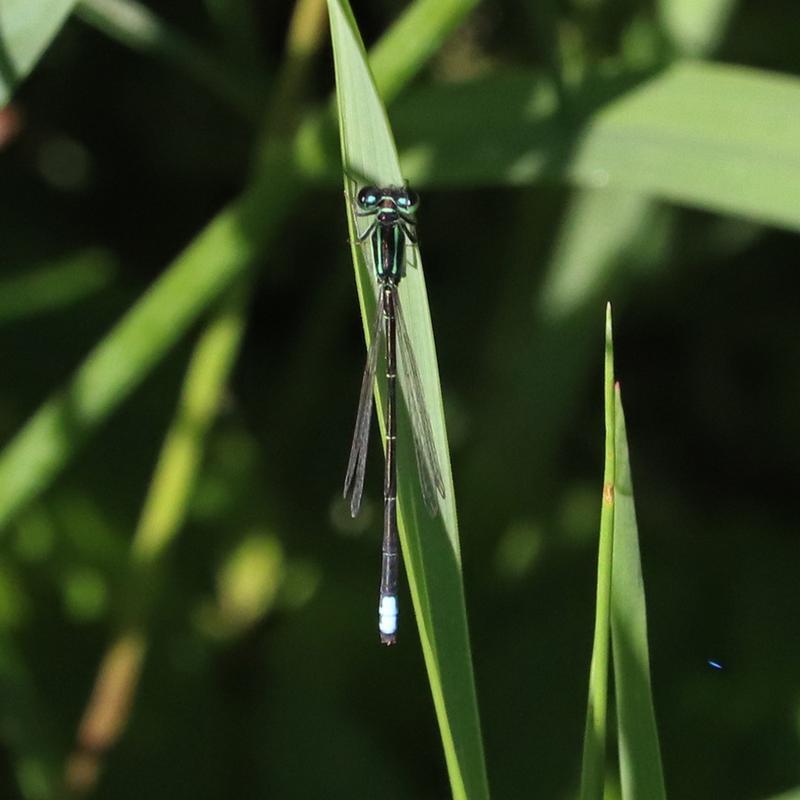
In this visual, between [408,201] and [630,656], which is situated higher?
[408,201]

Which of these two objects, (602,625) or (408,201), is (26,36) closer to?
(408,201)

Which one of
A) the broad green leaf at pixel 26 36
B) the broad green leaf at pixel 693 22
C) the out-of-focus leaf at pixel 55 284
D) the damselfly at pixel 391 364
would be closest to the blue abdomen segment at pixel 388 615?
the damselfly at pixel 391 364

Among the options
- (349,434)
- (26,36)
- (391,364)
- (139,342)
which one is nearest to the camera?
(26,36)

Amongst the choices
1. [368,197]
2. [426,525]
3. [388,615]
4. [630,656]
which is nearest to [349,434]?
[388,615]

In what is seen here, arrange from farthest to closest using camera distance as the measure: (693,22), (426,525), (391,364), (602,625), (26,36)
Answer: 1. (693,22)
2. (391,364)
3. (26,36)
4. (426,525)
5. (602,625)

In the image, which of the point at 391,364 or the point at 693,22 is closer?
the point at 391,364

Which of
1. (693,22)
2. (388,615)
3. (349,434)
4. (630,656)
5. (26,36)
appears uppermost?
(26,36)

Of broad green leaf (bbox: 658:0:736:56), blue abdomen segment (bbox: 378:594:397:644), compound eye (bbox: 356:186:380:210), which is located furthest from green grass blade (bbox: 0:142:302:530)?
broad green leaf (bbox: 658:0:736:56)
